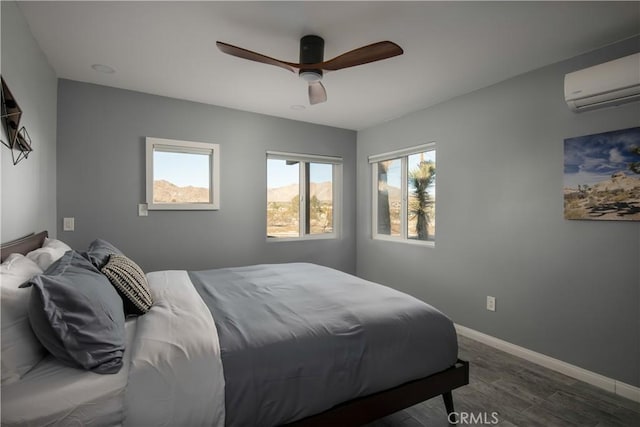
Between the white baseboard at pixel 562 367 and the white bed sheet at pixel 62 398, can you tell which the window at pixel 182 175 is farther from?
the white baseboard at pixel 562 367

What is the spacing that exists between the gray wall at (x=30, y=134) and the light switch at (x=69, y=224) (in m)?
0.09

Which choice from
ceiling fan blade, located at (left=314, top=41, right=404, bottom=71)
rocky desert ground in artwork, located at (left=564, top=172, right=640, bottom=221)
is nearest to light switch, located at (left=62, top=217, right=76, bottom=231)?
ceiling fan blade, located at (left=314, top=41, right=404, bottom=71)

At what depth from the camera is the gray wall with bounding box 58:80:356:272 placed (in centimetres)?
298

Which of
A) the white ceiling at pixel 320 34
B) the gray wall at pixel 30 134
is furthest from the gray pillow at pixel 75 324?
the white ceiling at pixel 320 34

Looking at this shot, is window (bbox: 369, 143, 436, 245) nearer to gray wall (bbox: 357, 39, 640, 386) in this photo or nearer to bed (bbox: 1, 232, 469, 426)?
gray wall (bbox: 357, 39, 640, 386)

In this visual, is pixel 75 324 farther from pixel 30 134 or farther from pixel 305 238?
pixel 305 238

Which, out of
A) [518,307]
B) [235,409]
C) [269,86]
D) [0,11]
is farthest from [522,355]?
[0,11]

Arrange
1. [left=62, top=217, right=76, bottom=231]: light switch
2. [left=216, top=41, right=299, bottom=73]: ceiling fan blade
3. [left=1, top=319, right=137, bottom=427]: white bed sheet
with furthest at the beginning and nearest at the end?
1. [left=62, top=217, right=76, bottom=231]: light switch
2. [left=216, top=41, right=299, bottom=73]: ceiling fan blade
3. [left=1, top=319, right=137, bottom=427]: white bed sheet

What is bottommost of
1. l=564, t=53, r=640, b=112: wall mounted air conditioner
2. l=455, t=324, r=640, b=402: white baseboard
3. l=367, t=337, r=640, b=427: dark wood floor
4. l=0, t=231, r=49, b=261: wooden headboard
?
l=367, t=337, r=640, b=427: dark wood floor

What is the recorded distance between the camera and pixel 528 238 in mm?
2705

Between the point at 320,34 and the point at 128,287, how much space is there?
6.36 ft

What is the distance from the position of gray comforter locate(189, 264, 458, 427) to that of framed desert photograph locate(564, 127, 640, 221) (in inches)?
57.8

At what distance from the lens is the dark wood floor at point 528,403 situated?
1.90 m

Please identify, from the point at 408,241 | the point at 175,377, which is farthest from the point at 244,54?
the point at 408,241
